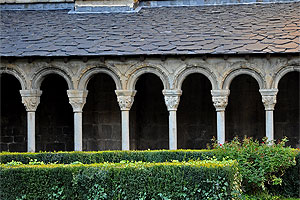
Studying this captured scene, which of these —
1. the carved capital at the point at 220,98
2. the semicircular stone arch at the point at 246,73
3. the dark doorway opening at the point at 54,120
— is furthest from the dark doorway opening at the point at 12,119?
the semicircular stone arch at the point at 246,73

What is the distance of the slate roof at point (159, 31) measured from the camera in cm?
1500

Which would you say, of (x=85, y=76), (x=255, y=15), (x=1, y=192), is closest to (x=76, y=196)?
(x=1, y=192)

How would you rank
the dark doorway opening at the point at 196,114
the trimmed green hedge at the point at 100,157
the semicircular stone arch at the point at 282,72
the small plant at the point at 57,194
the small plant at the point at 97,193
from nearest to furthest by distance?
the small plant at the point at 97,193, the small plant at the point at 57,194, the trimmed green hedge at the point at 100,157, the semicircular stone arch at the point at 282,72, the dark doorway opening at the point at 196,114

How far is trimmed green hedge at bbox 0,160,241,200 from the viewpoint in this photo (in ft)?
29.9

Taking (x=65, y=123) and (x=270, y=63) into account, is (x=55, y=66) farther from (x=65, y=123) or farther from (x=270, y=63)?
(x=270, y=63)

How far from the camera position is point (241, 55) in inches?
589

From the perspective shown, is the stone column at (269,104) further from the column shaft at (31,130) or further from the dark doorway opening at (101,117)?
the column shaft at (31,130)

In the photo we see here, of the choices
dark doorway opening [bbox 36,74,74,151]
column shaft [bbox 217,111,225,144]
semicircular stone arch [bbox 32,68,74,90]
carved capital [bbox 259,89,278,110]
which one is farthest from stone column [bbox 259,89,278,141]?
dark doorway opening [bbox 36,74,74,151]

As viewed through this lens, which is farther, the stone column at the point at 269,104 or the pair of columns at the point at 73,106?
the pair of columns at the point at 73,106

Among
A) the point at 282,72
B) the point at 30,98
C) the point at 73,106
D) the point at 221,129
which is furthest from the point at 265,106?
the point at 30,98

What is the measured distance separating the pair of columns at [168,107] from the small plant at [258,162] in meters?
3.87

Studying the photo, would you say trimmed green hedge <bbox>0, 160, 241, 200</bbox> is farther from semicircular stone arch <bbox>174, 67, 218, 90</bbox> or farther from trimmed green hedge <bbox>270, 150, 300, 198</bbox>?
semicircular stone arch <bbox>174, 67, 218, 90</bbox>

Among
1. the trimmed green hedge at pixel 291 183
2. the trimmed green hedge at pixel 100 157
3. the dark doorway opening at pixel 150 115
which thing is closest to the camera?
the trimmed green hedge at pixel 291 183

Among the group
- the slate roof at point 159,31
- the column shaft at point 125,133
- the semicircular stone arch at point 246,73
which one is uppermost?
the slate roof at point 159,31
